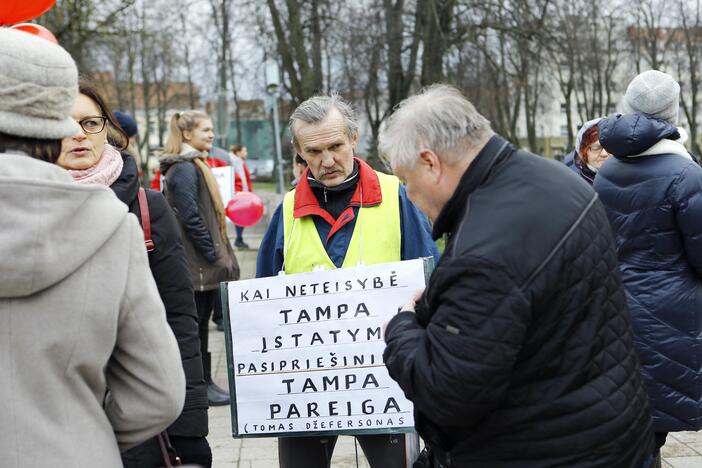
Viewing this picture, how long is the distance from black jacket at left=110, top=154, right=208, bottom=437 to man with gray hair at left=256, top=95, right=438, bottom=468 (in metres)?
0.62

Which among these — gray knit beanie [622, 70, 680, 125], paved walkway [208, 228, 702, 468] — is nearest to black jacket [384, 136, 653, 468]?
gray knit beanie [622, 70, 680, 125]

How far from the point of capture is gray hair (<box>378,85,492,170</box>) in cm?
219

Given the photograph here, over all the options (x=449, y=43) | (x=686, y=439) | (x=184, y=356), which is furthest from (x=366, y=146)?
(x=184, y=356)

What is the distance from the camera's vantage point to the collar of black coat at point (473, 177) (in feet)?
7.09

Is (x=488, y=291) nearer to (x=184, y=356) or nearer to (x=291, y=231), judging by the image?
(x=184, y=356)

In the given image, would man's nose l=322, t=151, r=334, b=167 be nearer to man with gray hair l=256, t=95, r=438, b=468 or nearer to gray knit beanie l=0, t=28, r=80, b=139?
man with gray hair l=256, t=95, r=438, b=468

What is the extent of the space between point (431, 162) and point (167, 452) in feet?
3.86

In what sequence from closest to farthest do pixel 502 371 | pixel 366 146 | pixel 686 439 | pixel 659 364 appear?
pixel 502 371
pixel 659 364
pixel 686 439
pixel 366 146

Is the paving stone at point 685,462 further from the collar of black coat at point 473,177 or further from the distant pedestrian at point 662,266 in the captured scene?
the collar of black coat at point 473,177

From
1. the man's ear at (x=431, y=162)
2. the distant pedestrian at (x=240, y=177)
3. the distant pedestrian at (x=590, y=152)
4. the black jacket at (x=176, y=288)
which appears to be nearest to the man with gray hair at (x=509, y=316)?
the man's ear at (x=431, y=162)

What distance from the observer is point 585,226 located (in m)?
2.11

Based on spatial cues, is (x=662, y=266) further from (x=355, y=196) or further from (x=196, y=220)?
(x=196, y=220)

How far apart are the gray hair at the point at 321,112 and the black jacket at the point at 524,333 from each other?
134 cm

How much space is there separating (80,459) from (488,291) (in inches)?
37.3
